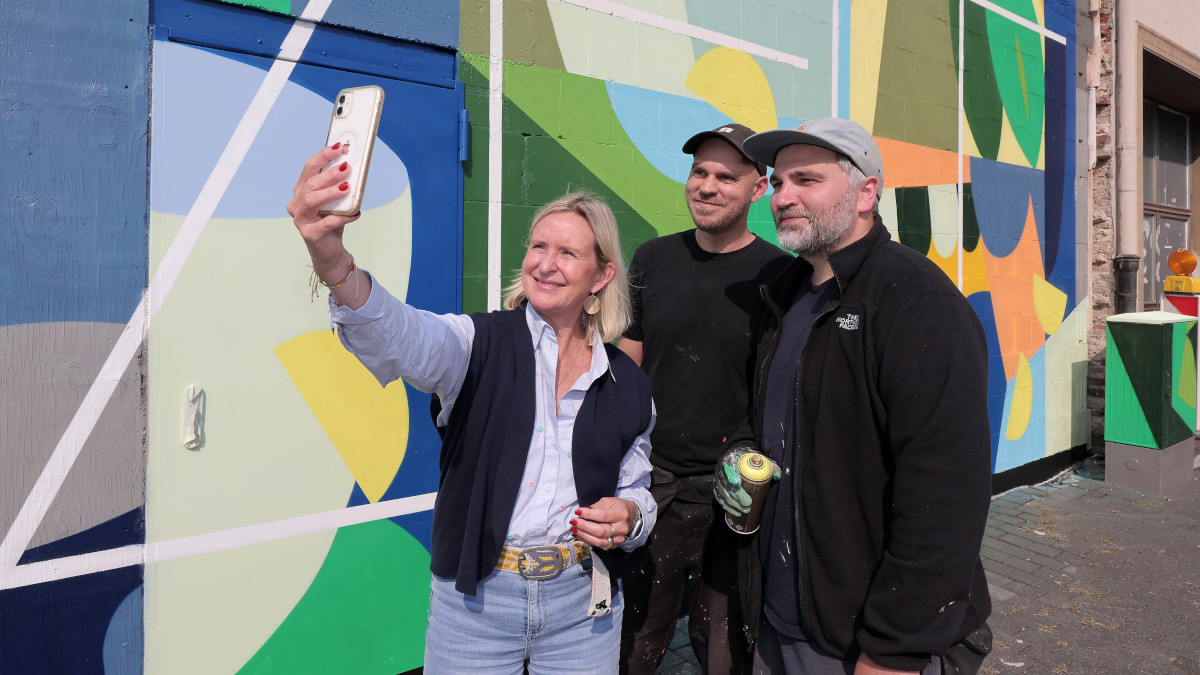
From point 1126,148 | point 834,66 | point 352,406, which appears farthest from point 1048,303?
point 352,406

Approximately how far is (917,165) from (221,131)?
15.7 feet

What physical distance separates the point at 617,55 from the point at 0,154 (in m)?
2.64

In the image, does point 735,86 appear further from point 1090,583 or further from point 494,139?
point 1090,583

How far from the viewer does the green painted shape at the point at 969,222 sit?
19.6ft

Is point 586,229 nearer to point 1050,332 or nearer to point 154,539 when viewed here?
point 154,539

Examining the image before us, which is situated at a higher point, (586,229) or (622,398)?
(586,229)

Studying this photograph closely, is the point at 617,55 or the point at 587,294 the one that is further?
the point at 617,55

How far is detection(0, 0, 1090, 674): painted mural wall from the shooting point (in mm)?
2432

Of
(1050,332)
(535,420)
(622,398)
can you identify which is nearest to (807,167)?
(622,398)

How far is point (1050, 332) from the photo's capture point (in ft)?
22.2

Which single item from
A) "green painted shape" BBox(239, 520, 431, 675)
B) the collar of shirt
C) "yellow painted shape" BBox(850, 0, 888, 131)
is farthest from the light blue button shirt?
"yellow painted shape" BBox(850, 0, 888, 131)

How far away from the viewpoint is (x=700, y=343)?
8.99ft

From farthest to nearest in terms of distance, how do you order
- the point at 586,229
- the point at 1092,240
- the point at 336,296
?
the point at 1092,240 < the point at 586,229 < the point at 336,296

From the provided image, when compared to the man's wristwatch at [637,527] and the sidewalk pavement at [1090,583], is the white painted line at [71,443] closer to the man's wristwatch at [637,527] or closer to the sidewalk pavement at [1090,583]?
the man's wristwatch at [637,527]
